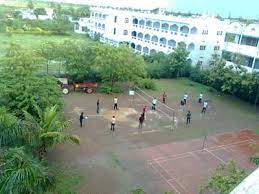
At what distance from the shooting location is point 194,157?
20.2m

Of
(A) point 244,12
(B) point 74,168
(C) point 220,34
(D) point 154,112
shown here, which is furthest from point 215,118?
(A) point 244,12

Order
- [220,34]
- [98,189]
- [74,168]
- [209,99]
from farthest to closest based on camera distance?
[220,34] < [209,99] < [74,168] < [98,189]

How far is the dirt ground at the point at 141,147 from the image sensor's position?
17.1 m

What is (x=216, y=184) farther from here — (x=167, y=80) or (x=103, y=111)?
(x=167, y=80)

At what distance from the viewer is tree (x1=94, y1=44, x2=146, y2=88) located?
1232 inches

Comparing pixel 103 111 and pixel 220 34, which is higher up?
pixel 220 34

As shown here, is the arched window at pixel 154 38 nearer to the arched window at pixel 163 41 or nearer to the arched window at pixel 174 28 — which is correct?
the arched window at pixel 163 41

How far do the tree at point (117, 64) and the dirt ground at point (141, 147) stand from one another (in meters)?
2.89

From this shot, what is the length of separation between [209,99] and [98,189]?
19.9 m

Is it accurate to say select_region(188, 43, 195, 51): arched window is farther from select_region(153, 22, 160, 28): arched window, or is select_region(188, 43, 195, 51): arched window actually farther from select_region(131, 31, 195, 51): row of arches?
select_region(153, 22, 160, 28): arched window

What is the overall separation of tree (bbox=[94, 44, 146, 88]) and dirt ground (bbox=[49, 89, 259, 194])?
2.89 meters

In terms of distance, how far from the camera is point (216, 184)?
11594 millimetres

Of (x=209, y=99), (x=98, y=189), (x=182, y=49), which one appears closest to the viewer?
(x=98, y=189)

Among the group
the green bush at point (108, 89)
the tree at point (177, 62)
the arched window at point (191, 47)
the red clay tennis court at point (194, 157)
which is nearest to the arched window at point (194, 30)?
the arched window at point (191, 47)
